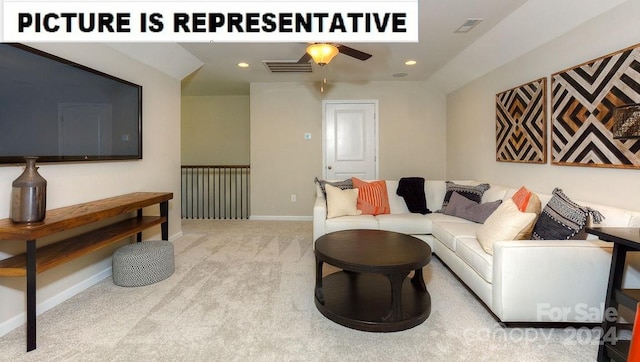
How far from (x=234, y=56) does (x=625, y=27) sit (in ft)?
12.0

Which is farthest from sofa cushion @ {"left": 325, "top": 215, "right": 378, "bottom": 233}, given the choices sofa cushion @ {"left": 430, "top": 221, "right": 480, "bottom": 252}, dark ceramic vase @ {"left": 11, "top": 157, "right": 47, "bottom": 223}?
dark ceramic vase @ {"left": 11, "top": 157, "right": 47, "bottom": 223}

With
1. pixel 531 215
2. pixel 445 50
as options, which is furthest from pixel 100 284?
pixel 445 50

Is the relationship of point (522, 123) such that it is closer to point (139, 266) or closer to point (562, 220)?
point (562, 220)

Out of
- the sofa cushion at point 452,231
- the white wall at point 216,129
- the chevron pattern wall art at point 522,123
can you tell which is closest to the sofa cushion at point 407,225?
the sofa cushion at point 452,231

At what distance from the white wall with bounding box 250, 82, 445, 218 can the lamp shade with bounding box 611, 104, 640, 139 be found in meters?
3.56

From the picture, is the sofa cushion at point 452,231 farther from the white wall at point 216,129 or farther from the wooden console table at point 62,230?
the white wall at point 216,129

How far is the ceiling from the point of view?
2.71 meters

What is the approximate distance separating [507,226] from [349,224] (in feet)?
5.03

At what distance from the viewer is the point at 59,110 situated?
216 cm

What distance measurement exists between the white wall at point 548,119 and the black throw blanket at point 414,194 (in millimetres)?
896

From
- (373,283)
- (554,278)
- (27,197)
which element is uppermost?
(27,197)

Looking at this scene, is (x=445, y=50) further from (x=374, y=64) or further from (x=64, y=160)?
(x=64, y=160)

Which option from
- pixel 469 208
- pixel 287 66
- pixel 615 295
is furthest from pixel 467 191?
pixel 287 66

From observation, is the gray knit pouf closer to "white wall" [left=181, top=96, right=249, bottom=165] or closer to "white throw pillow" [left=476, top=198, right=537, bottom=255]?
"white throw pillow" [left=476, top=198, right=537, bottom=255]
